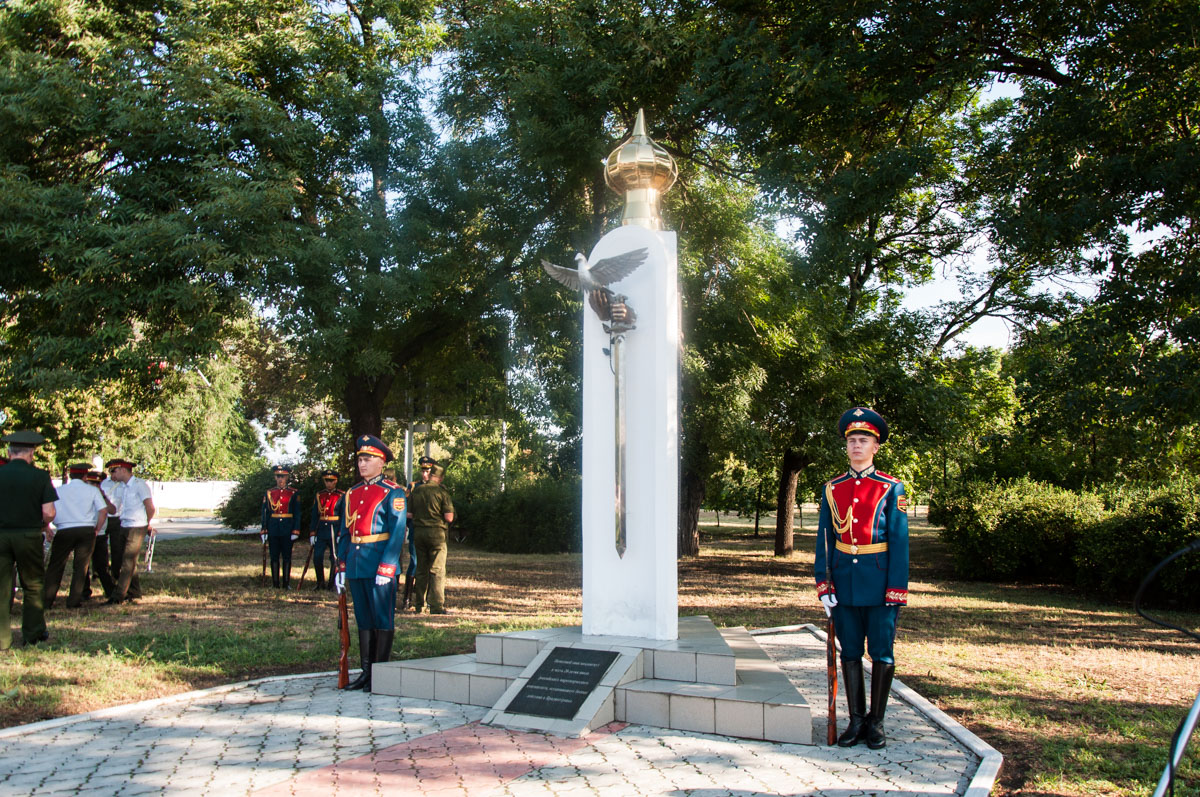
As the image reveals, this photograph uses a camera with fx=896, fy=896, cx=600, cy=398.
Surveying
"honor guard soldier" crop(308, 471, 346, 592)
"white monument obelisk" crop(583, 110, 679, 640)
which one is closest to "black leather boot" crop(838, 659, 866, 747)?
"white monument obelisk" crop(583, 110, 679, 640)

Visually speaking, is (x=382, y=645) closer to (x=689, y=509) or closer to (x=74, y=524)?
(x=74, y=524)

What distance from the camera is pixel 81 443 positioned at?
21516 millimetres

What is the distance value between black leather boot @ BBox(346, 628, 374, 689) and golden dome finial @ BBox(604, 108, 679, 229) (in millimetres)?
3937

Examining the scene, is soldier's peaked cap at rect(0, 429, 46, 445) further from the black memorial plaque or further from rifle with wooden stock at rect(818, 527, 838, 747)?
rifle with wooden stock at rect(818, 527, 838, 747)

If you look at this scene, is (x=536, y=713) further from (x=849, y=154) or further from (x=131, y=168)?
(x=131, y=168)

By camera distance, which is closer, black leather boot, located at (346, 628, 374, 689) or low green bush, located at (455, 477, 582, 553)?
black leather boot, located at (346, 628, 374, 689)

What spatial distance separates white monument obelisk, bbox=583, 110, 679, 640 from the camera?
22.5 ft

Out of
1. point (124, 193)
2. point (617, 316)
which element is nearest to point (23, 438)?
point (124, 193)

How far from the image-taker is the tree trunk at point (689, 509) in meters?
19.7

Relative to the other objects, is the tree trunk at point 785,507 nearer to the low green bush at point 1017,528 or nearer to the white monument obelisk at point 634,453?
the low green bush at point 1017,528

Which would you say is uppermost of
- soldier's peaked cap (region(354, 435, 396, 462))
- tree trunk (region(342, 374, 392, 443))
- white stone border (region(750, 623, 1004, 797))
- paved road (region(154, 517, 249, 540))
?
tree trunk (region(342, 374, 392, 443))

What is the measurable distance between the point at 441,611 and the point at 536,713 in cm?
560

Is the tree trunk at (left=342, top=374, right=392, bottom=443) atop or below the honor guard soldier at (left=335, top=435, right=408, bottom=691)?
atop

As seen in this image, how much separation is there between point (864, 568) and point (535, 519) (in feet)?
65.1
